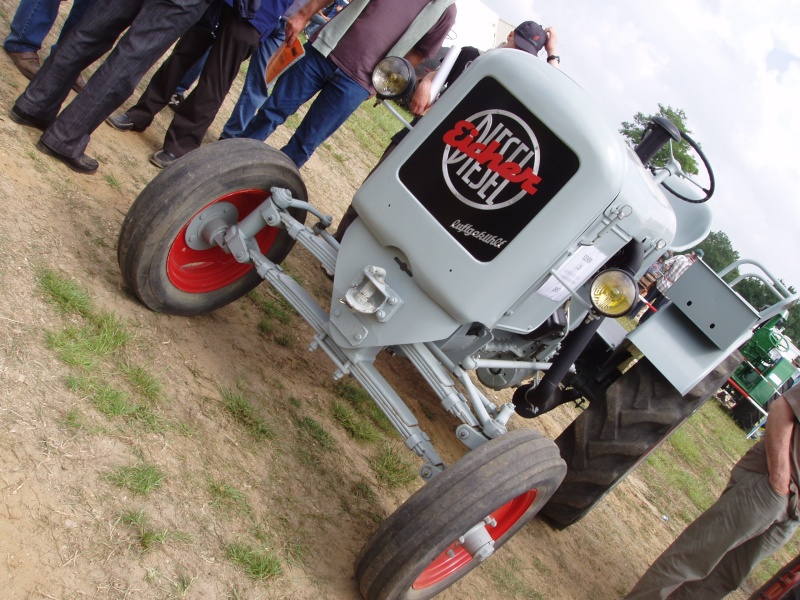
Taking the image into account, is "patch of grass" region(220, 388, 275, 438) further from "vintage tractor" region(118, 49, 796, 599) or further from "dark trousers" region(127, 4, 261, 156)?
"dark trousers" region(127, 4, 261, 156)

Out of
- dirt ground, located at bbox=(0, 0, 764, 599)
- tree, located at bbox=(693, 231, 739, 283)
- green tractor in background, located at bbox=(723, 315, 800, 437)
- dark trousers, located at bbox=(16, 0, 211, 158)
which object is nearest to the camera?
dirt ground, located at bbox=(0, 0, 764, 599)

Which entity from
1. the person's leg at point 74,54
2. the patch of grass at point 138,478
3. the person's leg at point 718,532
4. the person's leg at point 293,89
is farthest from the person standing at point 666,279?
the person's leg at point 74,54

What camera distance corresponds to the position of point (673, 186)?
13.5 feet

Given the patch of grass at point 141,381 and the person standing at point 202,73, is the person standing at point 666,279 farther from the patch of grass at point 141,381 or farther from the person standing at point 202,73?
the person standing at point 202,73

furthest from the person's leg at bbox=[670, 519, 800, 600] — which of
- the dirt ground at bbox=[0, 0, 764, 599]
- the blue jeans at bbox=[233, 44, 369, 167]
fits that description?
the blue jeans at bbox=[233, 44, 369, 167]

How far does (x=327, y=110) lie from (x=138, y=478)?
9.36 ft

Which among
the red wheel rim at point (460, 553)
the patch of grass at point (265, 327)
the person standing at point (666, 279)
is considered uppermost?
the person standing at point (666, 279)

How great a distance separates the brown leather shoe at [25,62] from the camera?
13.9ft

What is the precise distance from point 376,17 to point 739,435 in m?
10.3

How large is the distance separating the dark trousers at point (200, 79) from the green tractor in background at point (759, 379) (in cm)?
1121

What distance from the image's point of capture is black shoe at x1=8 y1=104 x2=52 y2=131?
146 inches

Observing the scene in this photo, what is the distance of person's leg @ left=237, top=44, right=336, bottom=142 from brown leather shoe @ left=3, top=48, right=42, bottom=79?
1.32m

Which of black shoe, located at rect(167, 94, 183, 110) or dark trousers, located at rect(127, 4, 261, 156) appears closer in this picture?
dark trousers, located at rect(127, 4, 261, 156)

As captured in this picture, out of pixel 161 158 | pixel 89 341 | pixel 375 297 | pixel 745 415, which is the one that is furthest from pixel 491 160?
pixel 745 415
